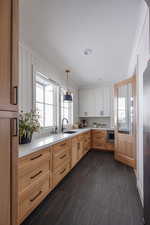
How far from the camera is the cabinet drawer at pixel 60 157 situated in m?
2.07

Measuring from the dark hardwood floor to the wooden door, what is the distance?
1.74 ft

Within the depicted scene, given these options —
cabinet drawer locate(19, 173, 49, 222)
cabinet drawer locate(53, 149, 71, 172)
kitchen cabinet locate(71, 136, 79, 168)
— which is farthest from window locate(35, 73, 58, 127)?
cabinet drawer locate(19, 173, 49, 222)

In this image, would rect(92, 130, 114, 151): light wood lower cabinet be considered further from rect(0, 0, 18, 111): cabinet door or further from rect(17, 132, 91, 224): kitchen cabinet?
rect(0, 0, 18, 111): cabinet door

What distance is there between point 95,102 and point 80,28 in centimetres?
347

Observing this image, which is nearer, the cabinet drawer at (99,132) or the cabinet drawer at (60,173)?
the cabinet drawer at (60,173)

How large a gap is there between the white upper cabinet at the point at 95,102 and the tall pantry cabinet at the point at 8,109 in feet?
14.1

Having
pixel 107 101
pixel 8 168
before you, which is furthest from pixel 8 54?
pixel 107 101

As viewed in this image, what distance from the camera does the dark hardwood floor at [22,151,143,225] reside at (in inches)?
59.9

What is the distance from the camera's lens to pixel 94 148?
186 inches

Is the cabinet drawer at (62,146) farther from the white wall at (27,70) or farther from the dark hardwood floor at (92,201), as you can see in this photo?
the white wall at (27,70)

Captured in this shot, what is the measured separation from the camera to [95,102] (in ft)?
16.6

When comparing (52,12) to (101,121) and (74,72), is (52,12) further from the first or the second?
(101,121)

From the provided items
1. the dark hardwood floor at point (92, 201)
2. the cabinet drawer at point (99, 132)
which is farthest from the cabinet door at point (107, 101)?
the dark hardwood floor at point (92, 201)

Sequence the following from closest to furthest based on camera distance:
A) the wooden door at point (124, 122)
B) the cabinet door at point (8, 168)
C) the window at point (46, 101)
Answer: the cabinet door at point (8, 168) < the window at point (46, 101) < the wooden door at point (124, 122)
